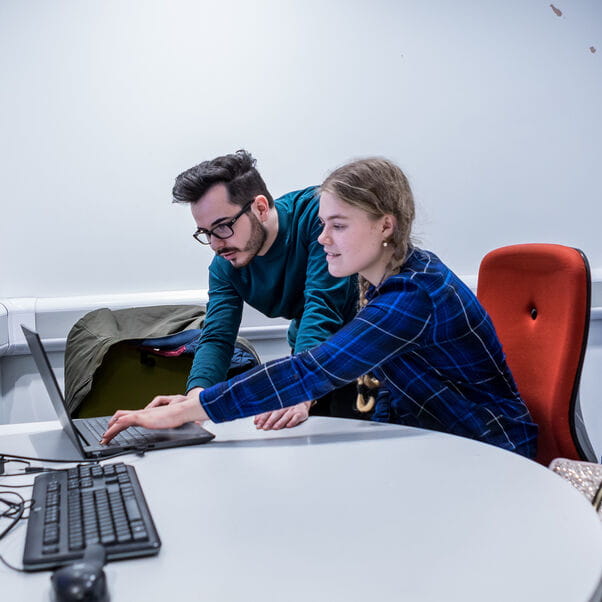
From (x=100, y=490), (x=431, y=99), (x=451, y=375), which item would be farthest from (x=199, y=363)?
(x=431, y=99)

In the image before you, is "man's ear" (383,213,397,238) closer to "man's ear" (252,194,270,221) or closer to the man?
the man

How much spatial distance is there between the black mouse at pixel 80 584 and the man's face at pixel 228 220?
124cm

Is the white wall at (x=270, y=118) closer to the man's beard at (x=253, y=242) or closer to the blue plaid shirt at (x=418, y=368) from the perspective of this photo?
the man's beard at (x=253, y=242)

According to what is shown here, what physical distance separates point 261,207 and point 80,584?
135 cm

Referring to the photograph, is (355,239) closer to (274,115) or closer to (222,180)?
(222,180)

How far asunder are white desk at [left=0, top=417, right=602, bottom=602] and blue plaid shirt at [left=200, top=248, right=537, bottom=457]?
115 millimetres

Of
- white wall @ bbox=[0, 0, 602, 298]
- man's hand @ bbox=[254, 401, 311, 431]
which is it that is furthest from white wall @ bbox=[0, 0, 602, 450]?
man's hand @ bbox=[254, 401, 311, 431]

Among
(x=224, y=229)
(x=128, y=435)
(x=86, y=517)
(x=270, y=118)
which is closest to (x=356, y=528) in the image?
(x=86, y=517)

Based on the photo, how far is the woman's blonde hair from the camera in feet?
4.51

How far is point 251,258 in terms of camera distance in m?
A: 1.85

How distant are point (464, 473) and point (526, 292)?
690mm

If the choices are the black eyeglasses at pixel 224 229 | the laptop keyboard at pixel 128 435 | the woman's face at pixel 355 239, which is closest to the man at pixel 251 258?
the black eyeglasses at pixel 224 229

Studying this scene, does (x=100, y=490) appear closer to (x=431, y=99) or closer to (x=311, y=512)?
(x=311, y=512)

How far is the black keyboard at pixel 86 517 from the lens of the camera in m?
0.72
